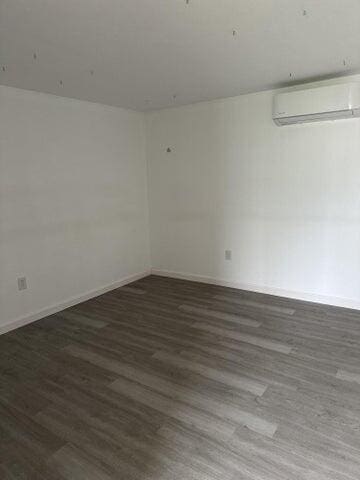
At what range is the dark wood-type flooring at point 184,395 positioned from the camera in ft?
5.07

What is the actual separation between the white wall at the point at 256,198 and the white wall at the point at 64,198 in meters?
0.48

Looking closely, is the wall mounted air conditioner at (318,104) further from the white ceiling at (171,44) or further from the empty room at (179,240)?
the white ceiling at (171,44)

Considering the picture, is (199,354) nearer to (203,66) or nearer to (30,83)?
(203,66)

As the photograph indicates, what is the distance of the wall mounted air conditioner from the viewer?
273 cm

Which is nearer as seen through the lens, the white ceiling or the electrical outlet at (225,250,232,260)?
the white ceiling

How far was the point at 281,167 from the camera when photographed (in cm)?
339

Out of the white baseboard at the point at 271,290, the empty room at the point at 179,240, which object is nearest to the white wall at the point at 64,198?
the empty room at the point at 179,240

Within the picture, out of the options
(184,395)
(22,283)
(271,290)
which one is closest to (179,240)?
(271,290)

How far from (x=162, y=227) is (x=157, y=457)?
308 cm

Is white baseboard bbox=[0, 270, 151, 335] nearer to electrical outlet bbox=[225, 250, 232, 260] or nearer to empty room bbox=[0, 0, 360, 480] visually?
empty room bbox=[0, 0, 360, 480]

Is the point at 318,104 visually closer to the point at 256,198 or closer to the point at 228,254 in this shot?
the point at 256,198

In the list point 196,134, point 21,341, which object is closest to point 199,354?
point 21,341

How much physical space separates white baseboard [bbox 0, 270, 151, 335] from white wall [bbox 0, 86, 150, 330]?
2 centimetres

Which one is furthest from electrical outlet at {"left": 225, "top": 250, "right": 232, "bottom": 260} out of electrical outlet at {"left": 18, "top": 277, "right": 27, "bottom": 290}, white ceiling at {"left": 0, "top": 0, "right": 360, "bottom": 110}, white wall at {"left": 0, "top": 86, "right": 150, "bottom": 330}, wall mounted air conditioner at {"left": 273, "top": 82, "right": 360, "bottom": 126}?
electrical outlet at {"left": 18, "top": 277, "right": 27, "bottom": 290}
